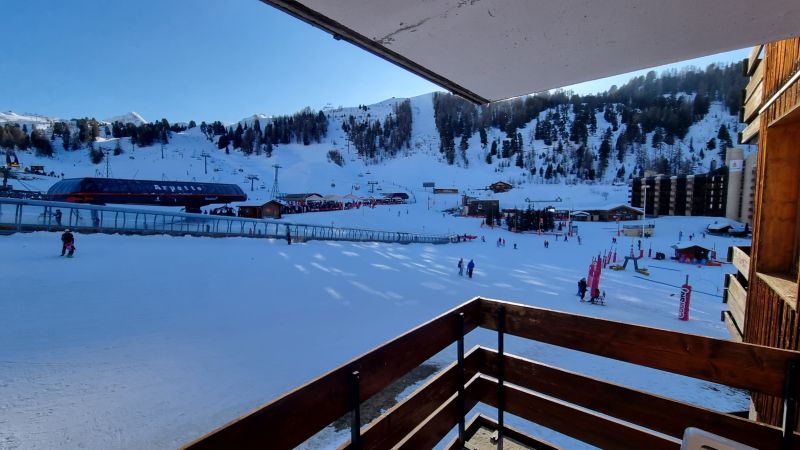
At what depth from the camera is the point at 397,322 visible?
11.7 m

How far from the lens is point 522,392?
245 cm

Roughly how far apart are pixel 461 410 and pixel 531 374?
540 millimetres

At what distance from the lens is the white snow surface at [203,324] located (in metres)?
6.04

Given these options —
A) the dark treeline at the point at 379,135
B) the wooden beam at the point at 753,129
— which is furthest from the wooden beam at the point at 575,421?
the dark treeline at the point at 379,135

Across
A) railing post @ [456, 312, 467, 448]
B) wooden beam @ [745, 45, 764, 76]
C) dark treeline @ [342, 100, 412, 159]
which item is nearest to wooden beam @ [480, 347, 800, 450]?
railing post @ [456, 312, 467, 448]

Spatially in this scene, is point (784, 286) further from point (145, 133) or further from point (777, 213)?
point (145, 133)

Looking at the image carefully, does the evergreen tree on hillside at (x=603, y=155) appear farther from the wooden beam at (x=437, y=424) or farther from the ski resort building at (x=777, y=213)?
the wooden beam at (x=437, y=424)

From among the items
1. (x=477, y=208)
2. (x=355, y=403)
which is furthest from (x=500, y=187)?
(x=355, y=403)

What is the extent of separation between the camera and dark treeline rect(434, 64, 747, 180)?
340 ft

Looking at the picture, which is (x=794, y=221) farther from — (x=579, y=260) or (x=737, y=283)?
(x=579, y=260)

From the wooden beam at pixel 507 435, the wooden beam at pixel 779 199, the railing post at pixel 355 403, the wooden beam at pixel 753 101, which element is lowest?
the wooden beam at pixel 507 435

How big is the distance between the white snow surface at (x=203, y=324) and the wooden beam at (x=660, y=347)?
14.9ft

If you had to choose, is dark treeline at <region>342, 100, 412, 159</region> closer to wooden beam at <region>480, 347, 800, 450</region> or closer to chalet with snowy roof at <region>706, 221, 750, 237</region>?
chalet with snowy roof at <region>706, 221, 750, 237</region>

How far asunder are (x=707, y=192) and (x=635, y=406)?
7081 cm
